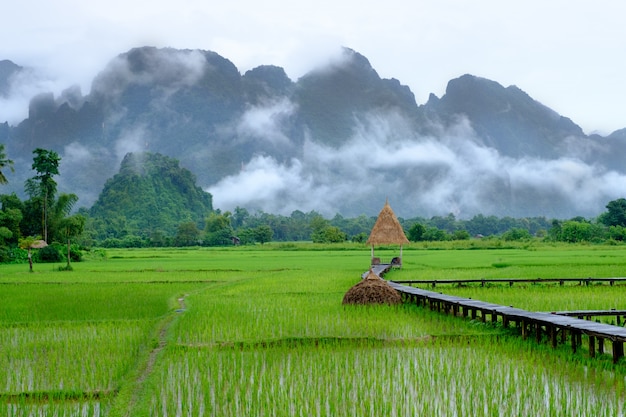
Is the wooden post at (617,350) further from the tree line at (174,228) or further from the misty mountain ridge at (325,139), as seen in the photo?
the misty mountain ridge at (325,139)

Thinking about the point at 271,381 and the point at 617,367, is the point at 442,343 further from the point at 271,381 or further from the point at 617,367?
the point at 271,381

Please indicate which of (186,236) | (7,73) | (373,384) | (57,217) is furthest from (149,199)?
(373,384)

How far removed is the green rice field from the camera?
459cm

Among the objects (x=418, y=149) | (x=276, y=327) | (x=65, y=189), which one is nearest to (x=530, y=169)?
Result: (x=418, y=149)

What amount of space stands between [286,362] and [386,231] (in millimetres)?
13526

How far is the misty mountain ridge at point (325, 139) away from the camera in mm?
120125

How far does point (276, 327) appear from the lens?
8.06 metres

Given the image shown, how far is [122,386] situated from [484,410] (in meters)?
2.75

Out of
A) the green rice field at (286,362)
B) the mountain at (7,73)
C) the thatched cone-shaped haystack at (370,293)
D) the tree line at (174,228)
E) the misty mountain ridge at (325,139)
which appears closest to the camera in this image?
the green rice field at (286,362)

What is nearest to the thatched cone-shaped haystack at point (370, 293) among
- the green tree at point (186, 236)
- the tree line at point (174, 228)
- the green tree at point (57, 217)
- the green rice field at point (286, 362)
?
the green rice field at point (286, 362)

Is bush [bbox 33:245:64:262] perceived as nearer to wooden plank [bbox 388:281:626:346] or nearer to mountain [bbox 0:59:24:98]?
wooden plank [bbox 388:281:626:346]

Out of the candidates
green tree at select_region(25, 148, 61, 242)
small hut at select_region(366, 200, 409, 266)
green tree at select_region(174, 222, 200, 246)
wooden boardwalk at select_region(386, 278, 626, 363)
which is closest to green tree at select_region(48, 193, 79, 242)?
green tree at select_region(25, 148, 61, 242)

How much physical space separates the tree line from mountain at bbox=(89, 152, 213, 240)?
1.45 feet

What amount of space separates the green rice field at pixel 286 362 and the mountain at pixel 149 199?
59.7 metres
